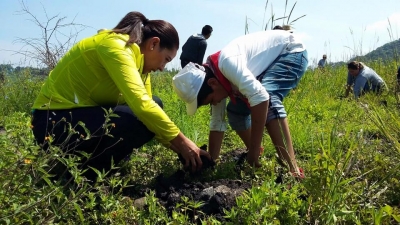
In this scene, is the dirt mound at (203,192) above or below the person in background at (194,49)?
below

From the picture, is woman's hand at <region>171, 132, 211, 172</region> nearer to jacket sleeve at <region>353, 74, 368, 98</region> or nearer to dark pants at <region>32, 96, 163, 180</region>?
dark pants at <region>32, 96, 163, 180</region>

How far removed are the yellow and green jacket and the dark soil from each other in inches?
11.0

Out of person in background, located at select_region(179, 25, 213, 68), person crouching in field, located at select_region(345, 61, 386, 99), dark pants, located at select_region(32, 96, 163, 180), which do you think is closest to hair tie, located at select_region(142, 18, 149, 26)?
dark pants, located at select_region(32, 96, 163, 180)

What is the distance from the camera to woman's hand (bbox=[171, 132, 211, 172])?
97.2 inches

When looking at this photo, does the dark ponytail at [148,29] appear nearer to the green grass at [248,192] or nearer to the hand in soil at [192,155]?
the hand in soil at [192,155]

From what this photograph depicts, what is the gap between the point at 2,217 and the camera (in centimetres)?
159

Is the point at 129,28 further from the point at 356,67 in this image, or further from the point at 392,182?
the point at 356,67

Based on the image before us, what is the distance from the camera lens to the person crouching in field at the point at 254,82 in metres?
2.64

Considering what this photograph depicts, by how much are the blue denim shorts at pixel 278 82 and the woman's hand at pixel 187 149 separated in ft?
1.82

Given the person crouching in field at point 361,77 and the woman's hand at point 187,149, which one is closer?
the woman's hand at point 187,149

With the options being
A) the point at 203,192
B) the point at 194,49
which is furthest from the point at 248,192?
the point at 194,49

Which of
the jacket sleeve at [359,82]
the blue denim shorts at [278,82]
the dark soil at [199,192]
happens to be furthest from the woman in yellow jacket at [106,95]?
the jacket sleeve at [359,82]

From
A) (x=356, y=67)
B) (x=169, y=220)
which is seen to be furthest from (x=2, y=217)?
(x=356, y=67)

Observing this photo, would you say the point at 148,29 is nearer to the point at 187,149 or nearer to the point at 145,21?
the point at 145,21
